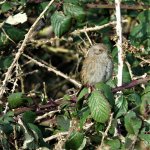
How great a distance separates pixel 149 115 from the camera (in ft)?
13.5

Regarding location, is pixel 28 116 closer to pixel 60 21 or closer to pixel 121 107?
pixel 121 107

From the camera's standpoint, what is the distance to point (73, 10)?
13.9 ft

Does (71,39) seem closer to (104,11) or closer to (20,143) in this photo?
(104,11)

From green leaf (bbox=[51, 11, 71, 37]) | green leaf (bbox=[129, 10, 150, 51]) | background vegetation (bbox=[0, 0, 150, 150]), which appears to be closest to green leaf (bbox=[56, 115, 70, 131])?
background vegetation (bbox=[0, 0, 150, 150])

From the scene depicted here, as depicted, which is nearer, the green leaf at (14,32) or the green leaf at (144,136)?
the green leaf at (144,136)

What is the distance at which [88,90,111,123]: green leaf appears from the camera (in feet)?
11.2

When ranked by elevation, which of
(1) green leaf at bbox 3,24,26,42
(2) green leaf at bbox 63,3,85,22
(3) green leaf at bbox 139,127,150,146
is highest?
(2) green leaf at bbox 63,3,85,22

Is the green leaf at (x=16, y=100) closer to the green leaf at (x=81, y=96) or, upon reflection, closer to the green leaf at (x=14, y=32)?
the green leaf at (x=81, y=96)

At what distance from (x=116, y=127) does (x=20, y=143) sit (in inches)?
24.5

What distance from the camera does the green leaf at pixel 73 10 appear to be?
420 cm

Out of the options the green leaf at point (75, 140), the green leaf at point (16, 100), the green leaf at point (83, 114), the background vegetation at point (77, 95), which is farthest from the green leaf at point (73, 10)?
the green leaf at point (75, 140)

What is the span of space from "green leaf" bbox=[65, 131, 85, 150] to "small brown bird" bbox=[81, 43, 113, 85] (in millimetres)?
1015

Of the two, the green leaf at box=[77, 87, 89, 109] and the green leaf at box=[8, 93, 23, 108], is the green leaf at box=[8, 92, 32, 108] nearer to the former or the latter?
the green leaf at box=[8, 93, 23, 108]

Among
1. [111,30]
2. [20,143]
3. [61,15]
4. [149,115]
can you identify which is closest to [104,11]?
[111,30]
